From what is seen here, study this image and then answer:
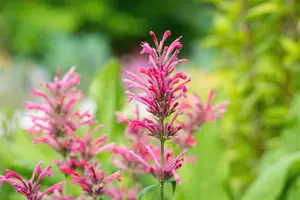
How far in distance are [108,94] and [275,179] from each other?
434 mm

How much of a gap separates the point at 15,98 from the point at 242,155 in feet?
6.09

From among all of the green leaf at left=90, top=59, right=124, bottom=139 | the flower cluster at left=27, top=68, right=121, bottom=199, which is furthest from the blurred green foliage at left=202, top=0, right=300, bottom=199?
the flower cluster at left=27, top=68, right=121, bottom=199

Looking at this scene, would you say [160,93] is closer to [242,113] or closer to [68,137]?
[68,137]

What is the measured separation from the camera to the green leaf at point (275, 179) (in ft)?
2.98

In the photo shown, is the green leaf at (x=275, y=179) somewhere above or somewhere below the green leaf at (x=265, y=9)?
below

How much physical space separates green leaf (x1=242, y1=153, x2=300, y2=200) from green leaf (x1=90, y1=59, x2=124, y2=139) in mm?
343

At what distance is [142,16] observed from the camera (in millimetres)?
6008

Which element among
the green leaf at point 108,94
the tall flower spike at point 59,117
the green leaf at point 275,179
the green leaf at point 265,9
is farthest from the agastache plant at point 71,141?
the green leaf at point 265,9

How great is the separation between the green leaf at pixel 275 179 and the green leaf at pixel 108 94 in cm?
34

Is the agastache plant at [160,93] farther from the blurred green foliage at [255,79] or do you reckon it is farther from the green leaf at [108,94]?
the blurred green foliage at [255,79]

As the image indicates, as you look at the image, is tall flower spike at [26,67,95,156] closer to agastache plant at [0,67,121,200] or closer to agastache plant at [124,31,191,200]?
agastache plant at [0,67,121,200]

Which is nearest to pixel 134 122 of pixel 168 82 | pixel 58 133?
pixel 168 82

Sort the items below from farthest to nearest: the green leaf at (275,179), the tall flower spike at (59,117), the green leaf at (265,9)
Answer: the green leaf at (265,9)
the green leaf at (275,179)
the tall flower spike at (59,117)

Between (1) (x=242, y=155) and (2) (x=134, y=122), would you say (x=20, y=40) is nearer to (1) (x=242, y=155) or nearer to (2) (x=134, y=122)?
(1) (x=242, y=155)
